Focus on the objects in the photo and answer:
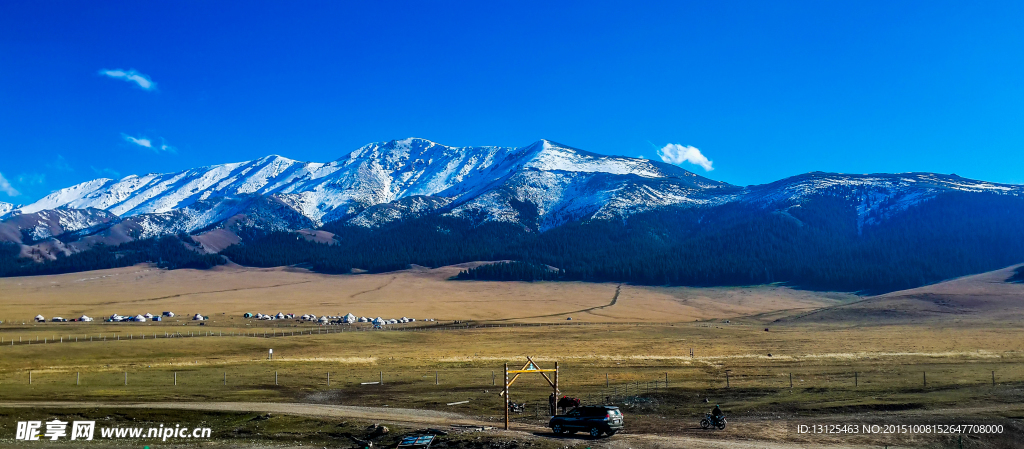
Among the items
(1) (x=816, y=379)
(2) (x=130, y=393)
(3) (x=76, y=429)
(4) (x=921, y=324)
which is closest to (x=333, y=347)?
(2) (x=130, y=393)

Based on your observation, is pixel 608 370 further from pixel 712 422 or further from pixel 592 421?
pixel 592 421

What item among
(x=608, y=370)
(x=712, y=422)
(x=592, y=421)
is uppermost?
(x=592, y=421)

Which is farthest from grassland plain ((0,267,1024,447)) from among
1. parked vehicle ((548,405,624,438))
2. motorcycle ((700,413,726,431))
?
parked vehicle ((548,405,624,438))

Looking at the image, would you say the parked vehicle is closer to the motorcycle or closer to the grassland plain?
the grassland plain

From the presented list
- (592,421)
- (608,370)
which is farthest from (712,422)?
(608,370)

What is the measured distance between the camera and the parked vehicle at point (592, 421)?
3344 centimetres

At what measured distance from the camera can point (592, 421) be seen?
3353 centimetres

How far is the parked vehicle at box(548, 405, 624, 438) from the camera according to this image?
33.4m

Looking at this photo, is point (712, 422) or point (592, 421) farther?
point (712, 422)

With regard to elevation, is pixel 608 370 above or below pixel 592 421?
below

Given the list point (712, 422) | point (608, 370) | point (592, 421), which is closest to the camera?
point (592, 421)

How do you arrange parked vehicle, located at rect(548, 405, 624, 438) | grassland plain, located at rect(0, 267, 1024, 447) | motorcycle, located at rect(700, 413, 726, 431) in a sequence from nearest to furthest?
parked vehicle, located at rect(548, 405, 624, 438), motorcycle, located at rect(700, 413, 726, 431), grassland plain, located at rect(0, 267, 1024, 447)

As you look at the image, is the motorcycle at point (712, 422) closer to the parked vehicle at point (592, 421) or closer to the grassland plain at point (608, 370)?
the grassland plain at point (608, 370)

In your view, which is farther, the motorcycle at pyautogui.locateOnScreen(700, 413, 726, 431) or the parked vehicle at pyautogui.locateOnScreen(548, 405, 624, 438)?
the motorcycle at pyautogui.locateOnScreen(700, 413, 726, 431)
